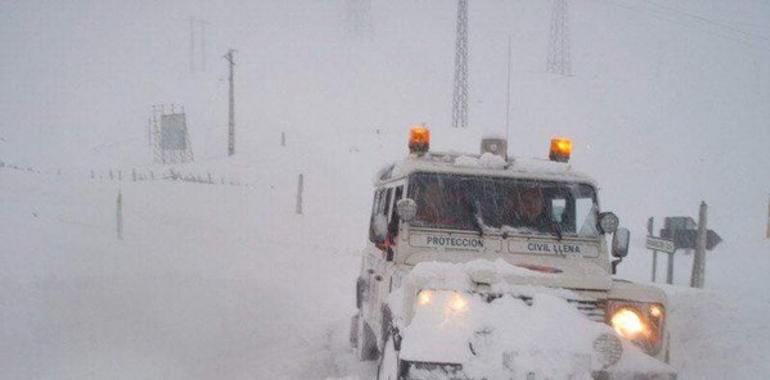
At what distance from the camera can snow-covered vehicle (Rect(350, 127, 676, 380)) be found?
418 cm

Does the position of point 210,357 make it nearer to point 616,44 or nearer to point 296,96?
point 296,96

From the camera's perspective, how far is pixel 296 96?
52.6m

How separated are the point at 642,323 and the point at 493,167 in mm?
1950

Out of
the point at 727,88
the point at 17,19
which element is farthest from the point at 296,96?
the point at 17,19

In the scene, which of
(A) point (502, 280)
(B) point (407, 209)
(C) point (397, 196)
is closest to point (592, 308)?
(A) point (502, 280)

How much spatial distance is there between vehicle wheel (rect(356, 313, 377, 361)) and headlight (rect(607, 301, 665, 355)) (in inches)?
119

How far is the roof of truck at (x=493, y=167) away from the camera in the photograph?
589 centimetres

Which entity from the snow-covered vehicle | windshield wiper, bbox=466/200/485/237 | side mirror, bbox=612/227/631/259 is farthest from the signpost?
windshield wiper, bbox=466/200/485/237

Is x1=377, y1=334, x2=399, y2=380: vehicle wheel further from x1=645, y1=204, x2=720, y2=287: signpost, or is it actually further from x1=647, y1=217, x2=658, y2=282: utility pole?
x1=647, y1=217, x2=658, y2=282: utility pole

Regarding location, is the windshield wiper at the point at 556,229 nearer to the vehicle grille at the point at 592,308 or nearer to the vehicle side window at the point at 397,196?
the vehicle grille at the point at 592,308

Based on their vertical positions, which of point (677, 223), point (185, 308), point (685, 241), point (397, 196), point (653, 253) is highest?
point (397, 196)

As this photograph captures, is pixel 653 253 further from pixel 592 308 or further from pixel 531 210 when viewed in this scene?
pixel 592 308

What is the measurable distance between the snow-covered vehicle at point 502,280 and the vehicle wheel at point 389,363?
2 cm

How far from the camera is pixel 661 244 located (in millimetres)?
11102
